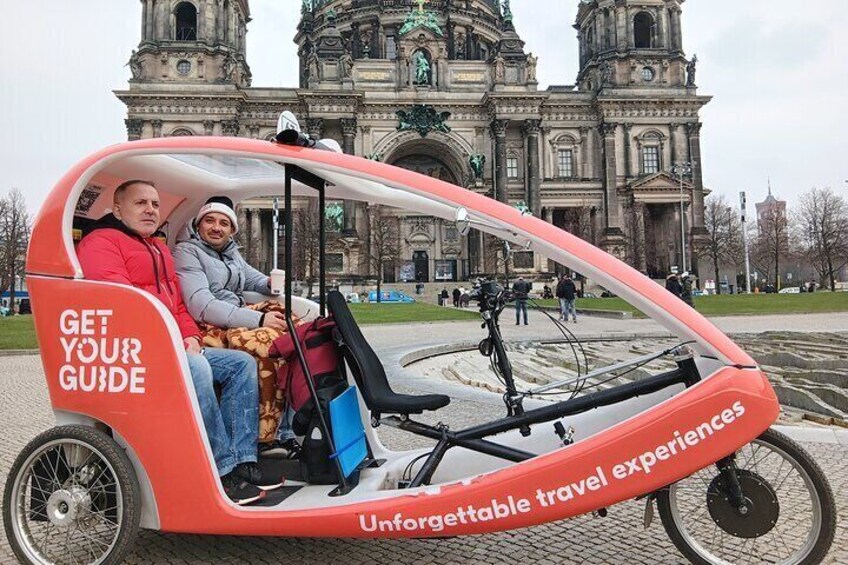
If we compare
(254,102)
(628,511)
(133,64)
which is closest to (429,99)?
(254,102)

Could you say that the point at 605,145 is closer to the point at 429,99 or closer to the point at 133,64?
the point at 429,99

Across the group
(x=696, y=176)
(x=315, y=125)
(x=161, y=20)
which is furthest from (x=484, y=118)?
(x=161, y=20)

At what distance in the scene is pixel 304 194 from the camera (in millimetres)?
3910

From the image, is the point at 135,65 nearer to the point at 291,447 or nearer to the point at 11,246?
the point at 11,246

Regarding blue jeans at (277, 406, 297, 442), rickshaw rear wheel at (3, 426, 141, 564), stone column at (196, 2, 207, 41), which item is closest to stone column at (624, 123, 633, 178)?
stone column at (196, 2, 207, 41)

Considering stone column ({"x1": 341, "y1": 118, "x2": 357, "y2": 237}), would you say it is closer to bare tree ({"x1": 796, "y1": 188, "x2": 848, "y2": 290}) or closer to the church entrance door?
the church entrance door

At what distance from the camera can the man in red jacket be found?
299 centimetres

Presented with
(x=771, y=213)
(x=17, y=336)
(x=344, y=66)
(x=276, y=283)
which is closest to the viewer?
(x=276, y=283)

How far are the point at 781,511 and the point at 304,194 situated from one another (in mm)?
3083

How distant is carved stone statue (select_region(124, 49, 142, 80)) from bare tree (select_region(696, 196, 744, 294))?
4823 centimetres

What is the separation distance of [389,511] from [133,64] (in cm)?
5399

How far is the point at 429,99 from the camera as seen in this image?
51.8 meters

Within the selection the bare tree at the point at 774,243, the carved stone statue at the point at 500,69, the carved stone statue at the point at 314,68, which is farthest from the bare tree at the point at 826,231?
the carved stone statue at the point at 314,68

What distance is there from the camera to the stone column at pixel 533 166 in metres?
50.9
